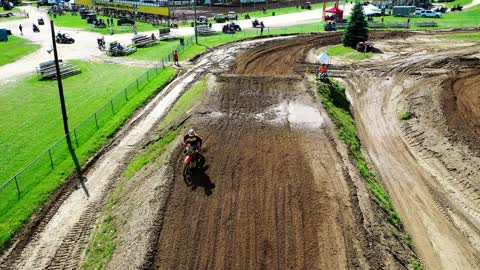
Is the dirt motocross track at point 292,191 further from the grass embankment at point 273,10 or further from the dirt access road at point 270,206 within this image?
the grass embankment at point 273,10

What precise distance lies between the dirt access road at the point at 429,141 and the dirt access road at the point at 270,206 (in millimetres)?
3674

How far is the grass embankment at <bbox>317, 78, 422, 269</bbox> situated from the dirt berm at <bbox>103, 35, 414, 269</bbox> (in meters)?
0.75

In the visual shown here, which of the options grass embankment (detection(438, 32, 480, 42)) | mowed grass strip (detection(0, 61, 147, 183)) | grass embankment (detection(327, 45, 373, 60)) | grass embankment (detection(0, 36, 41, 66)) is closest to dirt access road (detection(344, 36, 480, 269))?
grass embankment (detection(327, 45, 373, 60))

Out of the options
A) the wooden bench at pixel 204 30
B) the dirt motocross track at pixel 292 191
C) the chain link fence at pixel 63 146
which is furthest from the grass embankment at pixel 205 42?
the dirt motocross track at pixel 292 191

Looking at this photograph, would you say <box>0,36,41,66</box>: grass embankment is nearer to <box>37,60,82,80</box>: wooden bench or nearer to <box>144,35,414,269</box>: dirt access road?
<box>37,60,82,80</box>: wooden bench

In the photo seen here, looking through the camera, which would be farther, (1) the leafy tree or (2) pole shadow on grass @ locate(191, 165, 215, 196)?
(1) the leafy tree

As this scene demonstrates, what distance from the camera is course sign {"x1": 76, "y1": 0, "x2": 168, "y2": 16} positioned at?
247 feet

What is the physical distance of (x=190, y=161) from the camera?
63.6 feet

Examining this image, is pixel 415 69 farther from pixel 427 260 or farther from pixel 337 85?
pixel 427 260

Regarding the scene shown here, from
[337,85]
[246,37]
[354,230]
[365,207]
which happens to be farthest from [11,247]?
[246,37]

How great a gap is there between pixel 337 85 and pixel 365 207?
68.0ft

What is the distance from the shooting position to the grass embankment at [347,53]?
156 ft

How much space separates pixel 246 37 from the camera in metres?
61.0

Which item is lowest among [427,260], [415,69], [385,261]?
[427,260]
